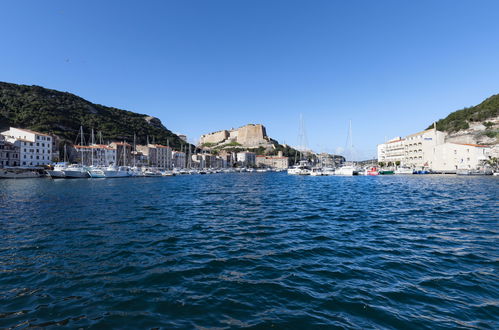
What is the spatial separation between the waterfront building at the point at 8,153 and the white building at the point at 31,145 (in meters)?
1.00

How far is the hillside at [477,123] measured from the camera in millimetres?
88119

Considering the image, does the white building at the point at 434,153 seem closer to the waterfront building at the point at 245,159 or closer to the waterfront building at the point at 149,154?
the waterfront building at the point at 245,159

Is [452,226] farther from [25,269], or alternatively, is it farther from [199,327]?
[25,269]

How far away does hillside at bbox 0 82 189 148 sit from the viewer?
290ft

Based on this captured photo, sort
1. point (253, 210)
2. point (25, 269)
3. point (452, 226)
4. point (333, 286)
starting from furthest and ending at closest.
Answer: point (253, 210) → point (452, 226) → point (25, 269) → point (333, 286)

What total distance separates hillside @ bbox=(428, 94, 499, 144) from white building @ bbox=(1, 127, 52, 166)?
467 ft

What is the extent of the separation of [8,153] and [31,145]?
20.4 ft

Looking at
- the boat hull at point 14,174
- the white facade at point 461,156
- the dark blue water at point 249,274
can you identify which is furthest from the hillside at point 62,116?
the white facade at point 461,156

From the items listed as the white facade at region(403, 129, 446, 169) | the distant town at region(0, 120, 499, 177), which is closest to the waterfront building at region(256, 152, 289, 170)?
the distant town at region(0, 120, 499, 177)

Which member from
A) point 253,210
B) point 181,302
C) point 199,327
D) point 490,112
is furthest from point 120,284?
point 490,112

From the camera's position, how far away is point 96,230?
10188mm

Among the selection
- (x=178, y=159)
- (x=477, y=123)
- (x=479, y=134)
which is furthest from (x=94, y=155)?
(x=477, y=123)

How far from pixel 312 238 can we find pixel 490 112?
129146 millimetres

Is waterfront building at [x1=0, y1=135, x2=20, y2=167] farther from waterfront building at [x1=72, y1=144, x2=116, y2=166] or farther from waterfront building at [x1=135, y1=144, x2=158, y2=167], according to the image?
waterfront building at [x1=135, y1=144, x2=158, y2=167]
